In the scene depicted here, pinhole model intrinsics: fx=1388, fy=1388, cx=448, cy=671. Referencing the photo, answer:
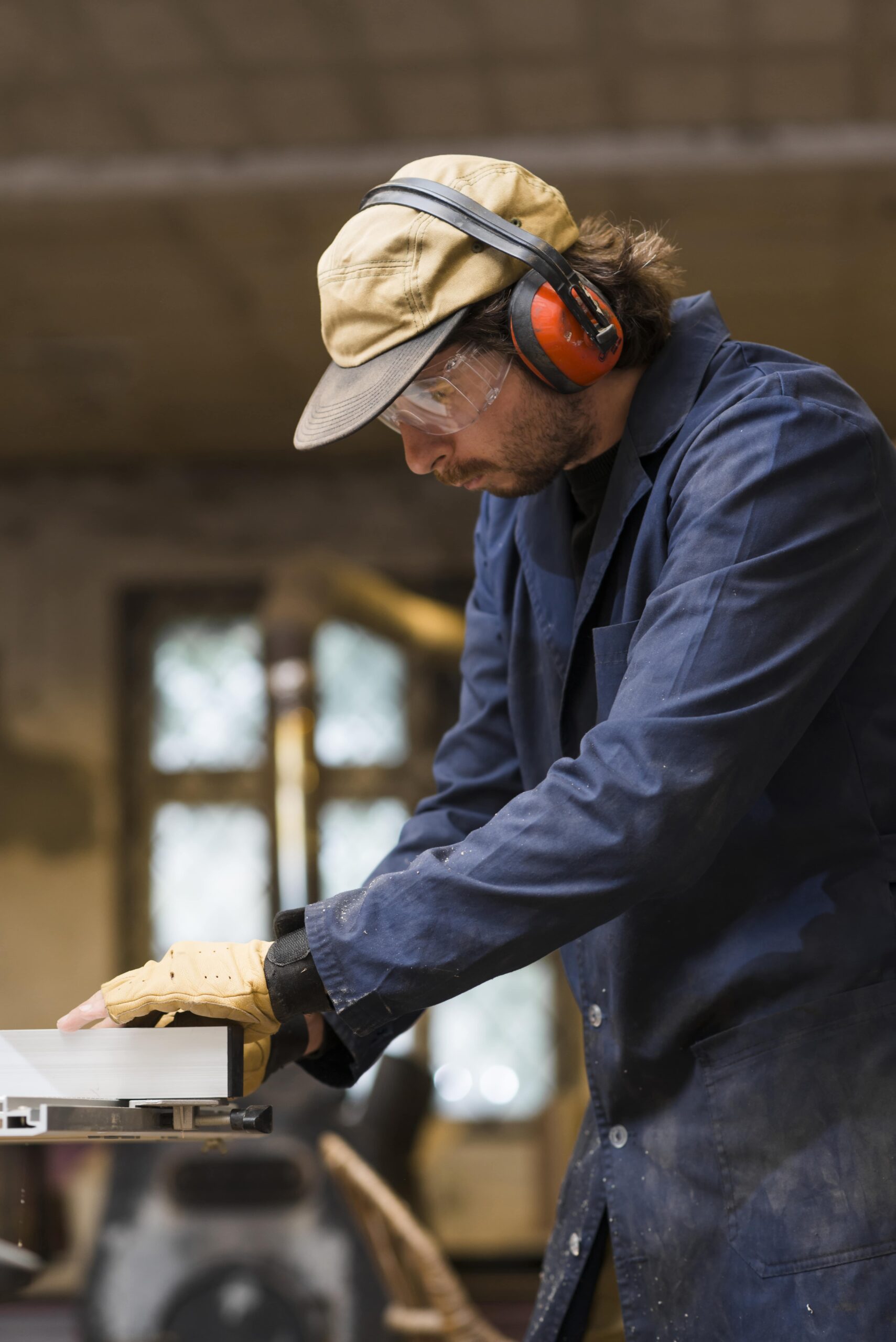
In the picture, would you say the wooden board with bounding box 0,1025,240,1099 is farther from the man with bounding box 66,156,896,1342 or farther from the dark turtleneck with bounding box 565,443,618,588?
the dark turtleneck with bounding box 565,443,618,588

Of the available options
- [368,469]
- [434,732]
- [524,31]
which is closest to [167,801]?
[434,732]

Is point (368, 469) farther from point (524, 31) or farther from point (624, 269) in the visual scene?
point (624, 269)

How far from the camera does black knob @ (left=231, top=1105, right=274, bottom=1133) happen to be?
1168mm

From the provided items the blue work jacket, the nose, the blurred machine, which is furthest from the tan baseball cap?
the blurred machine

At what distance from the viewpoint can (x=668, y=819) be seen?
1092mm

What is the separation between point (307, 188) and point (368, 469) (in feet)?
8.00

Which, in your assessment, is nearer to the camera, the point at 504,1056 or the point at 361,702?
the point at 504,1056

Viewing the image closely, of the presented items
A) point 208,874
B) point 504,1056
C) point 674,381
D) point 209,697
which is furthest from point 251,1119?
point 209,697

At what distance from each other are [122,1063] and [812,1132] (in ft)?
1.91

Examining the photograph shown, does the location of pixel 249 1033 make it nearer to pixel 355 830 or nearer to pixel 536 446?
pixel 536 446

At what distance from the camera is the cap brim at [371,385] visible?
1.24 metres

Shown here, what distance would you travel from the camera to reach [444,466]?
1.39 meters

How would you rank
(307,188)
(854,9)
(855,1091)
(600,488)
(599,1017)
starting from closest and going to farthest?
(855,1091) → (599,1017) → (600,488) → (854,9) → (307,188)

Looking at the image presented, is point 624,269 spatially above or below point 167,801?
above
